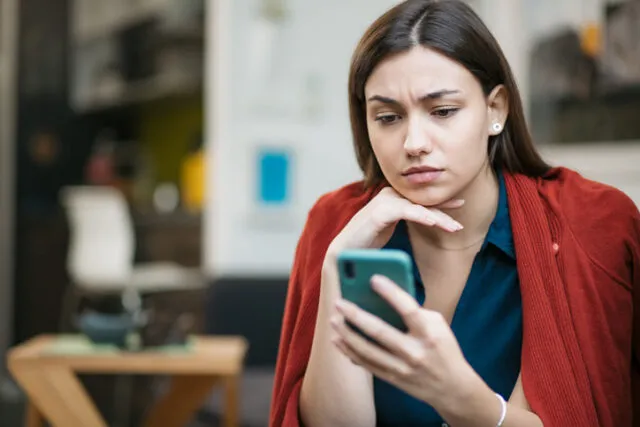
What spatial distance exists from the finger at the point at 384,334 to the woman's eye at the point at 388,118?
1.20ft

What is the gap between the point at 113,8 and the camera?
661 centimetres

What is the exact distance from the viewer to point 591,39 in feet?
8.91

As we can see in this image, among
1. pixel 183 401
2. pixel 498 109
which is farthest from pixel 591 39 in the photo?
pixel 183 401

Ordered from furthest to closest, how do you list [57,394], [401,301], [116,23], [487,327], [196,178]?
1. [116,23]
2. [196,178]
3. [57,394]
4. [487,327]
5. [401,301]

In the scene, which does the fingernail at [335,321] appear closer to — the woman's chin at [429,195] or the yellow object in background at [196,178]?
the woman's chin at [429,195]

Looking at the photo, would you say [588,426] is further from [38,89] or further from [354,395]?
[38,89]

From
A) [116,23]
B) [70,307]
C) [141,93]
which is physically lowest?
[70,307]

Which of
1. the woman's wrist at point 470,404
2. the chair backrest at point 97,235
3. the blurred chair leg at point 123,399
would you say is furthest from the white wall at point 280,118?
the woman's wrist at point 470,404

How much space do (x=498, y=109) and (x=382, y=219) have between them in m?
0.27

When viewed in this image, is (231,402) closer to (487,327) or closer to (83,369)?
(83,369)

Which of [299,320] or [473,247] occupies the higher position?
[473,247]

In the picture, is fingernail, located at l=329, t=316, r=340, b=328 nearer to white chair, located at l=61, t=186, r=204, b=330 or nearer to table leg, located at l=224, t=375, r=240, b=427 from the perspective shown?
table leg, located at l=224, t=375, r=240, b=427

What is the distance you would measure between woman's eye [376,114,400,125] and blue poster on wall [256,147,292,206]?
230cm

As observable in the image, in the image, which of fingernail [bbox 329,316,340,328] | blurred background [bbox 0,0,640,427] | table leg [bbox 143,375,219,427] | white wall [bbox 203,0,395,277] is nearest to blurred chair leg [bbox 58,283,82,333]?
blurred background [bbox 0,0,640,427]
